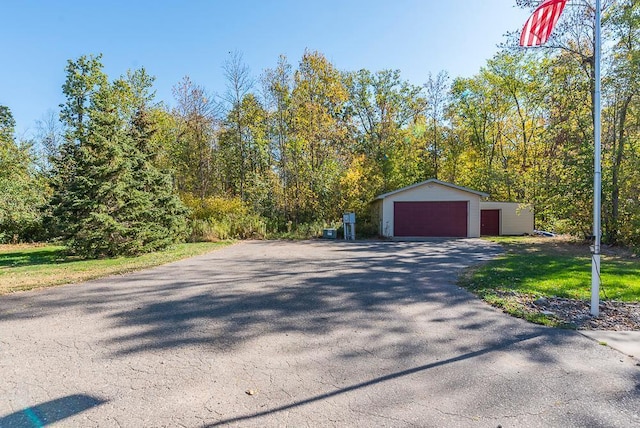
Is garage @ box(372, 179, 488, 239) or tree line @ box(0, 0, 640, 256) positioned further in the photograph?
garage @ box(372, 179, 488, 239)

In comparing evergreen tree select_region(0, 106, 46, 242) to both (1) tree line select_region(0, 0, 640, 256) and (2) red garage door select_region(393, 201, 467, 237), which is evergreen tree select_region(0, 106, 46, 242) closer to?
(1) tree line select_region(0, 0, 640, 256)

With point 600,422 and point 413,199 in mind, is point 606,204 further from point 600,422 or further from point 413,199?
point 600,422

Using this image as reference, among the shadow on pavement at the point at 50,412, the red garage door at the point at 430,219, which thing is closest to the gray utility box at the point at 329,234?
the red garage door at the point at 430,219

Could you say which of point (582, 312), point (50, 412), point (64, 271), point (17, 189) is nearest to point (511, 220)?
point (582, 312)

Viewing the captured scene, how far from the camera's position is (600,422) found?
229 cm

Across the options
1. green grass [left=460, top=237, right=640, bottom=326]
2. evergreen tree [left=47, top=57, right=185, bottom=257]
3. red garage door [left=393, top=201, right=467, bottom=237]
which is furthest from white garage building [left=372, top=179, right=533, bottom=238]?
evergreen tree [left=47, top=57, right=185, bottom=257]

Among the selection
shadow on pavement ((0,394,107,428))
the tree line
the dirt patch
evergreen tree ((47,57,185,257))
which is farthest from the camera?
the tree line

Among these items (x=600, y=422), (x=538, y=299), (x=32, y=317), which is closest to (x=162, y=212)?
(x=32, y=317)

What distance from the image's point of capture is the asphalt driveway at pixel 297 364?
7.88 ft

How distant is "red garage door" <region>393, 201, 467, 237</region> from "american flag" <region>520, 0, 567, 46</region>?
570 inches

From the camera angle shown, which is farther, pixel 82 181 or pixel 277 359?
pixel 82 181

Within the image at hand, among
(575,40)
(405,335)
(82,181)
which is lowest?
(405,335)

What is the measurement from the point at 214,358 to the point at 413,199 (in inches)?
695

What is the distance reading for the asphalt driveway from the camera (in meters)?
2.40
